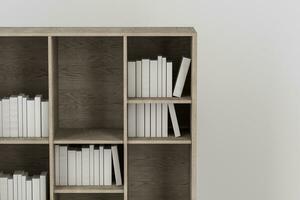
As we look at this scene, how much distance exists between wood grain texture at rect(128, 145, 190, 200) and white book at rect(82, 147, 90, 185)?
346mm

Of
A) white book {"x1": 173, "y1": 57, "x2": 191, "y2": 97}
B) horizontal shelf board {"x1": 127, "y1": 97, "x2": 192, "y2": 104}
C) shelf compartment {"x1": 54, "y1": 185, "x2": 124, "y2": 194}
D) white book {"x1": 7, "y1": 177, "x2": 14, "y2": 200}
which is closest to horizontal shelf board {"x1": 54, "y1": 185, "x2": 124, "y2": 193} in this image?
shelf compartment {"x1": 54, "y1": 185, "x2": 124, "y2": 194}

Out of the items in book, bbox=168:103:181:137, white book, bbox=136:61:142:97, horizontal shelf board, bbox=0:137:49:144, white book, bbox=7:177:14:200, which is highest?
white book, bbox=136:61:142:97

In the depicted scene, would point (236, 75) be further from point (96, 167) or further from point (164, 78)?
point (96, 167)

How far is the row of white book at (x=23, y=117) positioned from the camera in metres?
4.55

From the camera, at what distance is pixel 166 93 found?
4551 millimetres

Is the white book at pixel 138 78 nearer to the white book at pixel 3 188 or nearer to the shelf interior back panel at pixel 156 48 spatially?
the shelf interior back panel at pixel 156 48

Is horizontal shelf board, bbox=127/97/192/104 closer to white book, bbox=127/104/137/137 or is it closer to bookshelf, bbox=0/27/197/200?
bookshelf, bbox=0/27/197/200

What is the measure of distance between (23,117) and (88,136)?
15.4 inches

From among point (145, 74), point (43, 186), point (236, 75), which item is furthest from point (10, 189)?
point (236, 75)

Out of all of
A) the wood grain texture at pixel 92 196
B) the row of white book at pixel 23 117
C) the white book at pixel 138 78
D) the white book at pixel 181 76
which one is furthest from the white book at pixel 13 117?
the white book at pixel 181 76

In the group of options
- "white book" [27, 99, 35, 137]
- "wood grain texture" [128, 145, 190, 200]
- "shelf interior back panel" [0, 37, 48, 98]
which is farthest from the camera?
"wood grain texture" [128, 145, 190, 200]

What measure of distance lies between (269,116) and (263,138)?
0.16 m

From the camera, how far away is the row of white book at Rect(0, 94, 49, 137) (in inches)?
179

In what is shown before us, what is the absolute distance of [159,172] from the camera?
4898 mm
